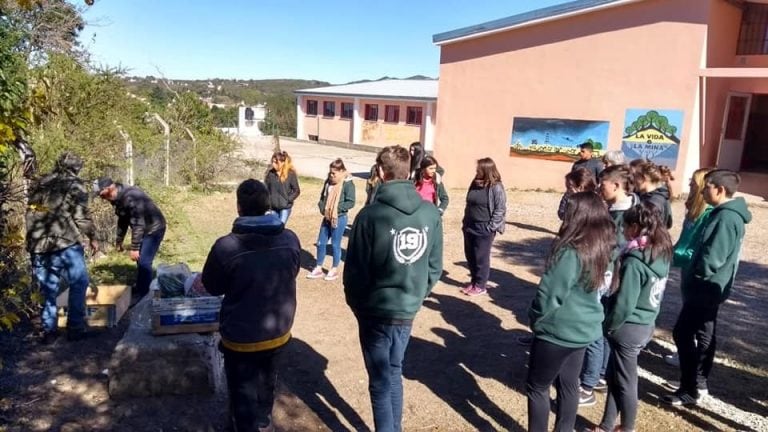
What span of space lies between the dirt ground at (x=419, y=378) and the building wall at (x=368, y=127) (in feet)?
79.2

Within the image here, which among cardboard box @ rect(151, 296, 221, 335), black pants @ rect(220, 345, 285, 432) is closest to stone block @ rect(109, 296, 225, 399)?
cardboard box @ rect(151, 296, 221, 335)

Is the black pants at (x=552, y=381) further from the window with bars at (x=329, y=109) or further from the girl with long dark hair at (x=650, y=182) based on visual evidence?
the window with bars at (x=329, y=109)

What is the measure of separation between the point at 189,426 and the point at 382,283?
1.73 m

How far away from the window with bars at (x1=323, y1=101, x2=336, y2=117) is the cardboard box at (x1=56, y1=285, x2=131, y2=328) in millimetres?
31305

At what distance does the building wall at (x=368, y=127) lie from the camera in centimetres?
3059

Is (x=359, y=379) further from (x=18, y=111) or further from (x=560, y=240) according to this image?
(x=18, y=111)

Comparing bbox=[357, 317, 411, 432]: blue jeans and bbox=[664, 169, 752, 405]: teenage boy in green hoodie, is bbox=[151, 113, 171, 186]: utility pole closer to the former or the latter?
bbox=[357, 317, 411, 432]: blue jeans

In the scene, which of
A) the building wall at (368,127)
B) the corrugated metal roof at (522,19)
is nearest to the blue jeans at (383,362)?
the corrugated metal roof at (522,19)

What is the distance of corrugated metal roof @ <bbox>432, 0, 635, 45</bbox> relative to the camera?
47.5 ft

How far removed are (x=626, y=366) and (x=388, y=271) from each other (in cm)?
160

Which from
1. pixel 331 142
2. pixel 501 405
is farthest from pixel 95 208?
pixel 331 142

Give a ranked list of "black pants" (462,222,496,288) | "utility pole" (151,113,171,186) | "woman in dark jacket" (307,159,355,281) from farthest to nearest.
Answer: "utility pole" (151,113,171,186) → "woman in dark jacket" (307,159,355,281) → "black pants" (462,222,496,288)

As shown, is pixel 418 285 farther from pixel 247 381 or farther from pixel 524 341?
pixel 524 341

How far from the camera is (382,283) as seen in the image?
10.4 ft
